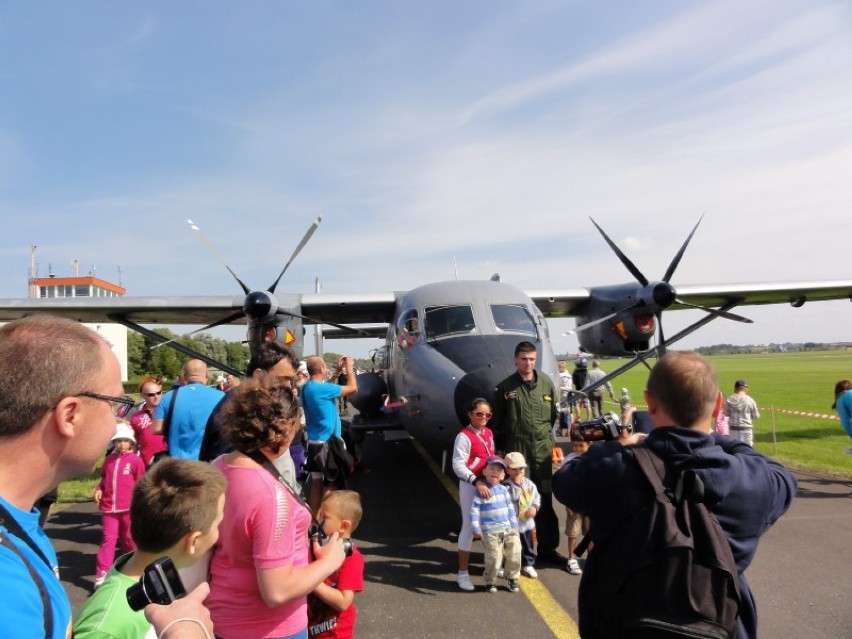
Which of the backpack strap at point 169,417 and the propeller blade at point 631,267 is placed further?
the propeller blade at point 631,267

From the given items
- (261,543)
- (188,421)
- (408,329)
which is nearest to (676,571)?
(261,543)

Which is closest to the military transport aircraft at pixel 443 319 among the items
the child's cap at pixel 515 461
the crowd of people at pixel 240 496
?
the child's cap at pixel 515 461

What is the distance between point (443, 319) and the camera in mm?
8250

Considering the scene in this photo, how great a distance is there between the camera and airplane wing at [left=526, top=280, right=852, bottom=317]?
12547 millimetres

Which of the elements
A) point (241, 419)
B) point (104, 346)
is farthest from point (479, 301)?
point (104, 346)

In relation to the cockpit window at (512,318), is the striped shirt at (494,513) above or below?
below

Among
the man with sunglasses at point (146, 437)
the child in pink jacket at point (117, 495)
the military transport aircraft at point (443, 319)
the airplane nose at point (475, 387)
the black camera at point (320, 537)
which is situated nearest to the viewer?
the black camera at point (320, 537)

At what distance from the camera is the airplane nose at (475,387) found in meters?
5.83

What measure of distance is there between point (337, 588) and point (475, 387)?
336cm

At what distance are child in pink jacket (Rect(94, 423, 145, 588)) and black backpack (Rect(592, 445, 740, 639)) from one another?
4.87m

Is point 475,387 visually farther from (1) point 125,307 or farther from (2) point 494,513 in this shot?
(1) point 125,307

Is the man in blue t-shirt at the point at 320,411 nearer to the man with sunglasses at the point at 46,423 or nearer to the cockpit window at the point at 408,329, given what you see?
the cockpit window at the point at 408,329

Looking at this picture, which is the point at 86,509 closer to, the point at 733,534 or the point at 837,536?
the point at 733,534

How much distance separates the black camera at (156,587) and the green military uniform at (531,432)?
4.18 meters
